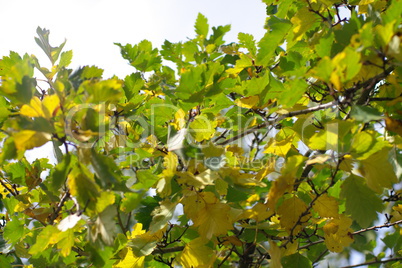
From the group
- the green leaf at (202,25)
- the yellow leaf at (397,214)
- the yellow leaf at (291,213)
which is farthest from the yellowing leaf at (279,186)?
the green leaf at (202,25)

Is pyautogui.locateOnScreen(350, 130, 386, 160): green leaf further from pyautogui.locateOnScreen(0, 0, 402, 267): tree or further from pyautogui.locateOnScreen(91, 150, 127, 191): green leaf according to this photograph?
pyautogui.locateOnScreen(91, 150, 127, 191): green leaf

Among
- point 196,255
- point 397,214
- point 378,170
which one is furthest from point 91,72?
point 397,214

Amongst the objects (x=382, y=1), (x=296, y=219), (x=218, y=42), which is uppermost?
(x=218, y=42)

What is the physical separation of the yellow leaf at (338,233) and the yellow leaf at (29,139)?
3.78ft

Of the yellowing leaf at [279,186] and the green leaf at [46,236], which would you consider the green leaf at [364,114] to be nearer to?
the yellowing leaf at [279,186]

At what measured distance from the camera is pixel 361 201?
122 centimetres

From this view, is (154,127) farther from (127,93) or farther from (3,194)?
(3,194)

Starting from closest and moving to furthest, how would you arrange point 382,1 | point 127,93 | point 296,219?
point 296,219 < point 382,1 < point 127,93

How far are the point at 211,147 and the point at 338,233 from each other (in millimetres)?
771

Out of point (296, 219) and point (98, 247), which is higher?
point (98, 247)

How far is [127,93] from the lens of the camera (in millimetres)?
1960

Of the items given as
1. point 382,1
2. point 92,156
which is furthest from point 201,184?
point 382,1

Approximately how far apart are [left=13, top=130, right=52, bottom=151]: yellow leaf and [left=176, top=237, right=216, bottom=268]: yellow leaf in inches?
29.8

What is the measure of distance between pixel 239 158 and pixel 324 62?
690 millimetres
